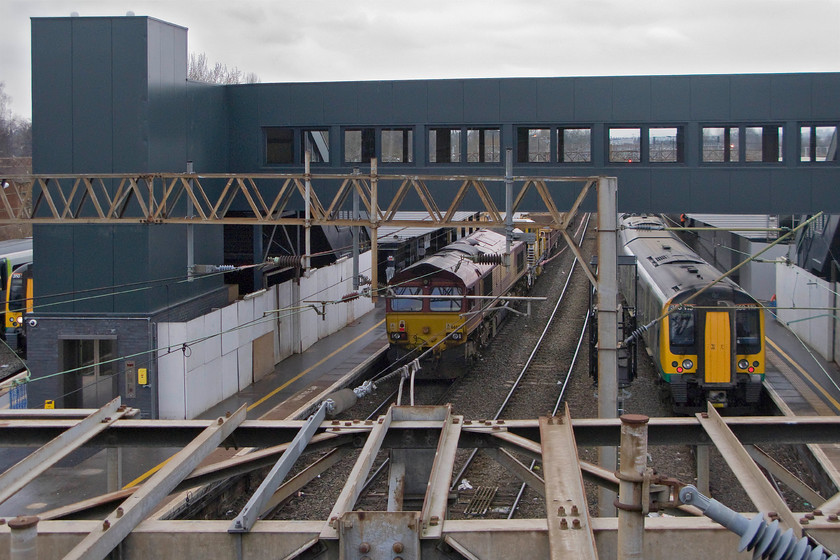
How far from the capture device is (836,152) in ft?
59.4

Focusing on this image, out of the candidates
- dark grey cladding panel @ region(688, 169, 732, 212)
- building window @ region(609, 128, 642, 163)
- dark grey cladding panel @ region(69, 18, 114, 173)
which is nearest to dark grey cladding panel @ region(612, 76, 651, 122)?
building window @ region(609, 128, 642, 163)

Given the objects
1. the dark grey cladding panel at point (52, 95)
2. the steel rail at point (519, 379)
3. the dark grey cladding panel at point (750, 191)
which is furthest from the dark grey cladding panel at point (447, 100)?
the dark grey cladding panel at point (52, 95)

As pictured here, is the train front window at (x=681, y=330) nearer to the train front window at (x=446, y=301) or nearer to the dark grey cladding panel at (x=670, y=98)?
Result: the dark grey cladding panel at (x=670, y=98)

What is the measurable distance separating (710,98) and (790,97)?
1.67 meters

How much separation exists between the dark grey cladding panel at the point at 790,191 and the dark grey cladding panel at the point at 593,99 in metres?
3.76

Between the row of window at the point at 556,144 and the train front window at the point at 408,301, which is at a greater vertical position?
the row of window at the point at 556,144

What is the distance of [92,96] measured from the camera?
1745 cm

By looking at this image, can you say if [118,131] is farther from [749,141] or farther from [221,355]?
[749,141]

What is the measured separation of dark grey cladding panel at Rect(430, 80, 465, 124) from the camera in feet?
62.9

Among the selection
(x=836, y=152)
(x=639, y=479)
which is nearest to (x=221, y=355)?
(x=836, y=152)

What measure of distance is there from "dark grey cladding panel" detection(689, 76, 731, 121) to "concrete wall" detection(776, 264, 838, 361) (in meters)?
5.08

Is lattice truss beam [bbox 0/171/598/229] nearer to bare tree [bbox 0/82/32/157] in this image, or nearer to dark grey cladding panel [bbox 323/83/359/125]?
dark grey cladding panel [bbox 323/83/359/125]

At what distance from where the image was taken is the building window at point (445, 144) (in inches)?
767

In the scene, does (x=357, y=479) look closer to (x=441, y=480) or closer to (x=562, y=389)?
(x=441, y=480)
